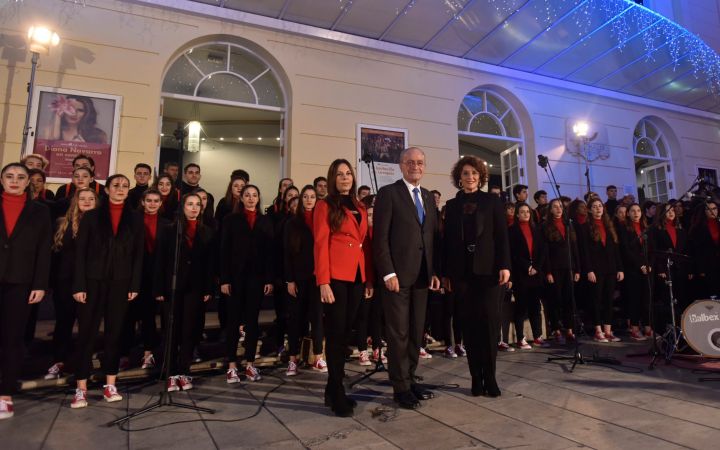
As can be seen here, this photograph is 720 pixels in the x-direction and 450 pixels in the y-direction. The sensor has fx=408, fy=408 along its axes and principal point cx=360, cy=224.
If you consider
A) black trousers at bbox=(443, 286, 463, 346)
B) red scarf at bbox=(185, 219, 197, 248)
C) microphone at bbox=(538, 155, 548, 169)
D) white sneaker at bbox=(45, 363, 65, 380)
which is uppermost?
microphone at bbox=(538, 155, 548, 169)

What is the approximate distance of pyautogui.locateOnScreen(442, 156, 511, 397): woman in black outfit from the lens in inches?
112

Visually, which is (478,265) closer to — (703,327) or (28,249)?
(703,327)

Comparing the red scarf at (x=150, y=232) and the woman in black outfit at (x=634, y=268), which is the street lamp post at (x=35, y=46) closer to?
the red scarf at (x=150, y=232)

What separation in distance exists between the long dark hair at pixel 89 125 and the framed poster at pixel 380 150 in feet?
13.6

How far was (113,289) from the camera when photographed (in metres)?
2.98

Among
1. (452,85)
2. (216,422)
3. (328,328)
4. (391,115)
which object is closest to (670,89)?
(452,85)

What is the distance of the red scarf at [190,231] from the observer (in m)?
3.33

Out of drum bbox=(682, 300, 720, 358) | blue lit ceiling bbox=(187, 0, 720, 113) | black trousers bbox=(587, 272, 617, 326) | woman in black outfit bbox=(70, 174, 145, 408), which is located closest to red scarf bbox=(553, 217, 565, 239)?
black trousers bbox=(587, 272, 617, 326)

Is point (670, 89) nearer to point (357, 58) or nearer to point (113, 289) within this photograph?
point (357, 58)

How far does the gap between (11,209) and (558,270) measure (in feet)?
17.5

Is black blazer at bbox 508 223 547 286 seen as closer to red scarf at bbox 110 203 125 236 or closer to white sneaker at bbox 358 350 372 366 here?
white sneaker at bbox 358 350 372 366

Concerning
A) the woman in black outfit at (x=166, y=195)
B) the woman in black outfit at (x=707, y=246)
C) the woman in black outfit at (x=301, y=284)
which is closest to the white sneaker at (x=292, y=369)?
the woman in black outfit at (x=301, y=284)

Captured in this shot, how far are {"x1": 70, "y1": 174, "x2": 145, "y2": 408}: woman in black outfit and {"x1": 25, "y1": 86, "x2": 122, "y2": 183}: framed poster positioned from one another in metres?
3.58

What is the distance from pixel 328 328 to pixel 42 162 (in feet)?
13.1
